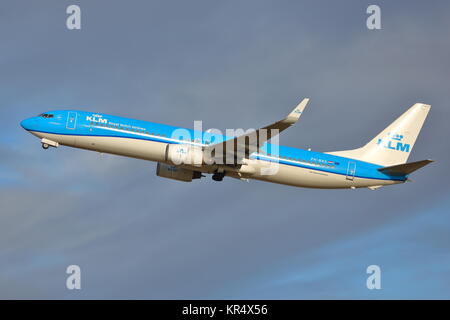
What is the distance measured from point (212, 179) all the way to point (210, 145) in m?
5.18

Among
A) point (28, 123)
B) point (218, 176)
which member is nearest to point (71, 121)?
point (28, 123)

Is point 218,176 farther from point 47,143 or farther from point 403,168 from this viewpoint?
Result: point 403,168

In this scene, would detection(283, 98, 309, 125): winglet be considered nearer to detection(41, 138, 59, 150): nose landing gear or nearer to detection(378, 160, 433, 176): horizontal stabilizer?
detection(378, 160, 433, 176): horizontal stabilizer

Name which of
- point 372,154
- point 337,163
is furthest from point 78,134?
point 372,154

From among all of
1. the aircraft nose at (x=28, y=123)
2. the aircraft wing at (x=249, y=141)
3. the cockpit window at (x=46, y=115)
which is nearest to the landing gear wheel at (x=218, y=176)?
the aircraft wing at (x=249, y=141)

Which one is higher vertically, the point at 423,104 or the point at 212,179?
the point at 423,104

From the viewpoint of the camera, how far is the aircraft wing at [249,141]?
55.4 metres

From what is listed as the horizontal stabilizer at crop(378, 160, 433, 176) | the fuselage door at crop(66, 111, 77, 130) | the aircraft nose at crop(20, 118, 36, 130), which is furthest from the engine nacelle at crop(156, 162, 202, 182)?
the horizontal stabilizer at crop(378, 160, 433, 176)

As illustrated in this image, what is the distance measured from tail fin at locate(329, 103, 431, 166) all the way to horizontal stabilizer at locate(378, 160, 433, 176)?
2230mm

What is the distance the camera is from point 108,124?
5969cm

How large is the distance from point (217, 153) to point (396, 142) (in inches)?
769

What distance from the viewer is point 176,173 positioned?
65.9 metres

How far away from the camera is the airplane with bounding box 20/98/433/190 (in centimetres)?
5931

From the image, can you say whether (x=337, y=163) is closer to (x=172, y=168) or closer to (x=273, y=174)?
(x=273, y=174)
